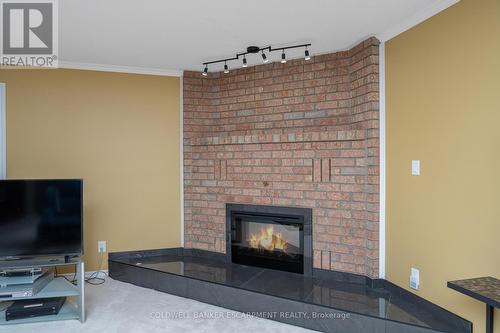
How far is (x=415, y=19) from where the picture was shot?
255cm

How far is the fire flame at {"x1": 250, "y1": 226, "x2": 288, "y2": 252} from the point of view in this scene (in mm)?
3514

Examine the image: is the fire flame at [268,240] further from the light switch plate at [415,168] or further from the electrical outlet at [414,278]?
the light switch plate at [415,168]

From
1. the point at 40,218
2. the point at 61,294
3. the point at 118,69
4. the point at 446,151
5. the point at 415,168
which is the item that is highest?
the point at 118,69

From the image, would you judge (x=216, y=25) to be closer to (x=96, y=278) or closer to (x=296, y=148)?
(x=296, y=148)

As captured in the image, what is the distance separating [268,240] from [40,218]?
2085 millimetres

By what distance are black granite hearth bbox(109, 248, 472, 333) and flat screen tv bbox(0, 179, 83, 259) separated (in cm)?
80

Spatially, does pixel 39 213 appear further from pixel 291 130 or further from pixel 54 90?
pixel 291 130

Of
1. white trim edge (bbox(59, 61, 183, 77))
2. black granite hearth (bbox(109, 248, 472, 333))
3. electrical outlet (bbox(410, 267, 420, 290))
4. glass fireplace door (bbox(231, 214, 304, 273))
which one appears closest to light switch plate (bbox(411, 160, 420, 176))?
electrical outlet (bbox(410, 267, 420, 290))

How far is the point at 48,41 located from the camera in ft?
9.81

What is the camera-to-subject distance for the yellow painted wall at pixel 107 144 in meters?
3.58

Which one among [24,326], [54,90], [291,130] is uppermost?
[54,90]

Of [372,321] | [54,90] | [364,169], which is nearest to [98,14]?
[54,90]

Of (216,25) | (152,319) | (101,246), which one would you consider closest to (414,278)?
(152,319)

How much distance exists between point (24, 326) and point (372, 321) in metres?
2.63
